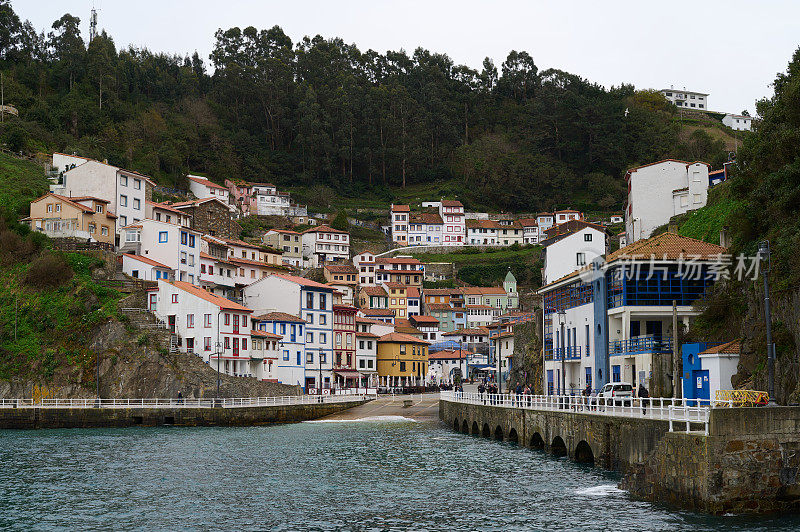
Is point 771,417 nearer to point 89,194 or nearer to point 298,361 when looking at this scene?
point 298,361

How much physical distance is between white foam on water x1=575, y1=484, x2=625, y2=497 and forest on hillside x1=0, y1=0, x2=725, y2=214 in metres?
117

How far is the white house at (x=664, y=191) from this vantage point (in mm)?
77375

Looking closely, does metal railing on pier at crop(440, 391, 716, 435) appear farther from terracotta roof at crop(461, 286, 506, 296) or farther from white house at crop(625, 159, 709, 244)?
terracotta roof at crop(461, 286, 506, 296)

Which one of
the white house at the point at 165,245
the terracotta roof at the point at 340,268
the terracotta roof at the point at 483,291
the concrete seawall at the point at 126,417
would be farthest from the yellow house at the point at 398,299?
the concrete seawall at the point at 126,417

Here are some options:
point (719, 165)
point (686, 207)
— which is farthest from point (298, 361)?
point (719, 165)

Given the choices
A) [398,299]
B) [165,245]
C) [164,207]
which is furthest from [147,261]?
[398,299]

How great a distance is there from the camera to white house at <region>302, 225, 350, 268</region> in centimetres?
13575

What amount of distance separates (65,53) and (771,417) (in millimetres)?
152128

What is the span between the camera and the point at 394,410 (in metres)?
76.0

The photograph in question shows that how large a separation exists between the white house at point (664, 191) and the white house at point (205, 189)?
76.3m

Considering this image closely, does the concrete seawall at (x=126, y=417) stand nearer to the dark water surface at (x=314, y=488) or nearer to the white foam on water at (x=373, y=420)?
the white foam on water at (x=373, y=420)

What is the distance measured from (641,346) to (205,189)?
102546mm

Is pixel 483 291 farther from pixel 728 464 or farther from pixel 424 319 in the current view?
pixel 728 464

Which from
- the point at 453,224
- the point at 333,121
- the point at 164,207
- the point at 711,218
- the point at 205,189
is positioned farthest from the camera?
the point at 333,121
